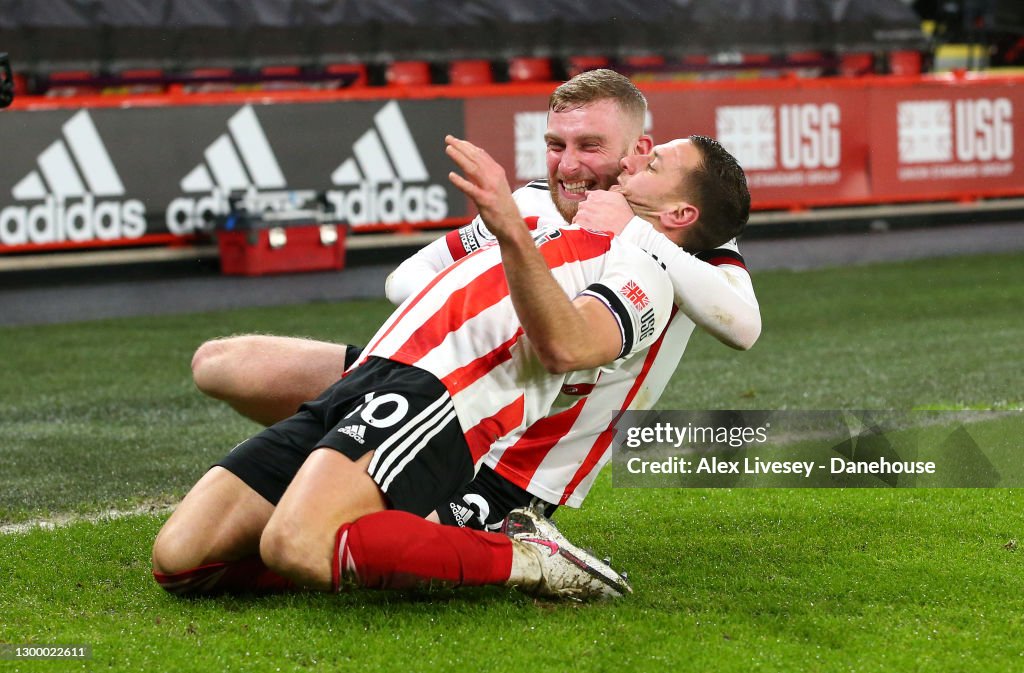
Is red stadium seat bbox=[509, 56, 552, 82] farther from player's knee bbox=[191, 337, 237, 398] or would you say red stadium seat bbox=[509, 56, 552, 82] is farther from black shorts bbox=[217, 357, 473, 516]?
black shorts bbox=[217, 357, 473, 516]

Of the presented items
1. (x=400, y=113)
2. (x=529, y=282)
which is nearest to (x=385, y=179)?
(x=400, y=113)

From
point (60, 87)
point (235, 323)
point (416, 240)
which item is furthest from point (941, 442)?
point (60, 87)

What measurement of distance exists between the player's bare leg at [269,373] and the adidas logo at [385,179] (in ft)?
32.0

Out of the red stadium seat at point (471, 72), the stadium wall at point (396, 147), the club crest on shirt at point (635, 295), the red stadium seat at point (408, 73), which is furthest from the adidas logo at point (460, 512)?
the red stadium seat at point (471, 72)

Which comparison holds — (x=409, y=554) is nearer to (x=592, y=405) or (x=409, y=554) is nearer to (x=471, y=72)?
(x=592, y=405)

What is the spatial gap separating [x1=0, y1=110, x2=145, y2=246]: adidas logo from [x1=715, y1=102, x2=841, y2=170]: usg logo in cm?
658

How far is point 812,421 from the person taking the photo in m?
6.50

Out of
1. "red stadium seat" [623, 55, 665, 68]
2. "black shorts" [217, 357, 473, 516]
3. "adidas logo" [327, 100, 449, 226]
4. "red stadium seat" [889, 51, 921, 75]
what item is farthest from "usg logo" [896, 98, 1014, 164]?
"black shorts" [217, 357, 473, 516]

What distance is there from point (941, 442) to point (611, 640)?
2.87 meters

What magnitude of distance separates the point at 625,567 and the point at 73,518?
2.02 meters

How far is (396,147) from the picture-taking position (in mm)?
13969

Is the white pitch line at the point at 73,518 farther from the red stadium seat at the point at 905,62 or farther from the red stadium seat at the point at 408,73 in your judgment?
the red stadium seat at the point at 905,62

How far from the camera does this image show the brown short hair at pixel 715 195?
373 centimetres

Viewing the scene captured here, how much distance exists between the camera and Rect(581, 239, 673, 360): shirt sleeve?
3371mm
